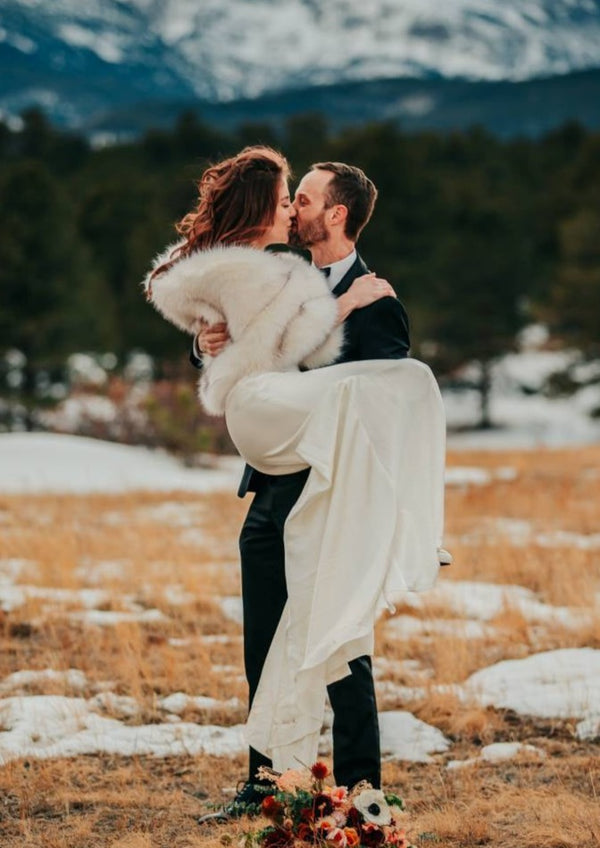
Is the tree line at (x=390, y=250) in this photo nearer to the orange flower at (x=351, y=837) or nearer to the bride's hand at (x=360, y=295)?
the bride's hand at (x=360, y=295)

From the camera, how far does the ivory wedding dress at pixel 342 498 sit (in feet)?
11.3

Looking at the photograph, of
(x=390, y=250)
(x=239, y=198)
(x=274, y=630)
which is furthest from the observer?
(x=390, y=250)

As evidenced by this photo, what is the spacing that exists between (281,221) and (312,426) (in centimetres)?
65

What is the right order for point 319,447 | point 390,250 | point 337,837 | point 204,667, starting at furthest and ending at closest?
point 390,250 → point 204,667 → point 319,447 → point 337,837

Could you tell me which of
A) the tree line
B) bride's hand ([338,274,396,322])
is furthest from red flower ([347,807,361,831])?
the tree line

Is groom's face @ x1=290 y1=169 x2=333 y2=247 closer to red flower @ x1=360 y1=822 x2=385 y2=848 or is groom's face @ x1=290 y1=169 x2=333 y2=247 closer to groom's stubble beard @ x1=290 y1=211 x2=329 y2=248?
groom's stubble beard @ x1=290 y1=211 x2=329 y2=248

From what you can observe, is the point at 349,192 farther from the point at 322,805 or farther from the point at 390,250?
the point at 390,250

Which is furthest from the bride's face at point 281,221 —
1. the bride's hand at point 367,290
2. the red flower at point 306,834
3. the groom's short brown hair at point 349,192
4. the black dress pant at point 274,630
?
the red flower at point 306,834

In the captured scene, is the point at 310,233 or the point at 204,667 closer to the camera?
the point at 310,233

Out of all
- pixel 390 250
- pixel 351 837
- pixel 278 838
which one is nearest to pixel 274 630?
pixel 278 838

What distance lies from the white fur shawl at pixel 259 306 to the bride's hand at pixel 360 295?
0.04 meters

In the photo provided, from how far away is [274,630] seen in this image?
12.6 feet

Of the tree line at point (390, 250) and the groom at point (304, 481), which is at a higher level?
the tree line at point (390, 250)

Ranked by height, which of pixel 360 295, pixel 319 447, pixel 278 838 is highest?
pixel 360 295
